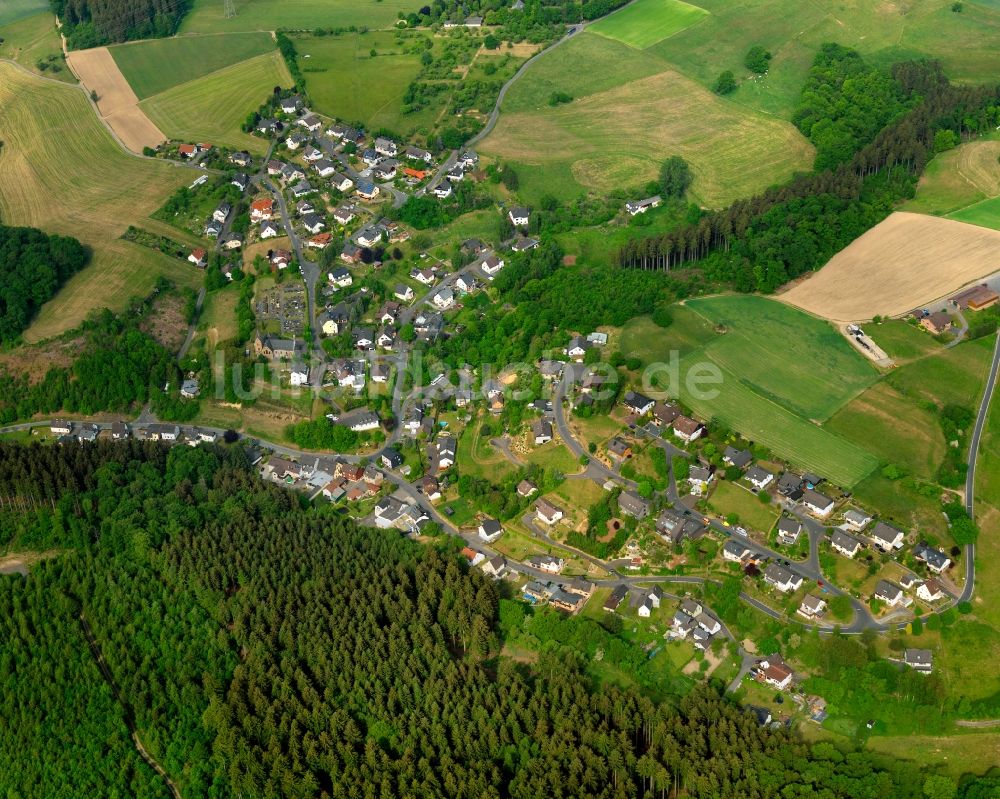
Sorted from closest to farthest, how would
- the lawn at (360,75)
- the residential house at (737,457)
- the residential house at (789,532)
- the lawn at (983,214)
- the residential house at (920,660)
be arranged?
the residential house at (920,660) < the residential house at (789,532) < the residential house at (737,457) < the lawn at (983,214) < the lawn at (360,75)

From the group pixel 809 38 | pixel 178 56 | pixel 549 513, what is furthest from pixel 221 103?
pixel 549 513

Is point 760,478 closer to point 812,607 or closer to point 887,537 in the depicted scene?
point 887,537

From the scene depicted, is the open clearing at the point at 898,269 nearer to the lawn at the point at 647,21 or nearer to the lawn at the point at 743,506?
the lawn at the point at 743,506

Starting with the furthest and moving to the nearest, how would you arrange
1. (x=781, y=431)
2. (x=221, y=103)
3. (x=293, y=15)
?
(x=293, y=15) → (x=221, y=103) → (x=781, y=431)

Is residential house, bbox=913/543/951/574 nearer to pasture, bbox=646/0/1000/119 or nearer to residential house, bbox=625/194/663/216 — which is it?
residential house, bbox=625/194/663/216

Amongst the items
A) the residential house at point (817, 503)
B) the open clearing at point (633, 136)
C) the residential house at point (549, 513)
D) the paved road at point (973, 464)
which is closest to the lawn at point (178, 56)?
the open clearing at point (633, 136)
